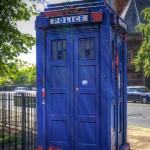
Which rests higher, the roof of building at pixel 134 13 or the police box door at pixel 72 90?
the roof of building at pixel 134 13

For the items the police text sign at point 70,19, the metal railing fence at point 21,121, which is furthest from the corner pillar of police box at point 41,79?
the metal railing fence at point 21,121

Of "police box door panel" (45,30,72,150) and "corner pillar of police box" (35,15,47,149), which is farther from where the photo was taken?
"corner pillar of police box" (35,15,47,149)

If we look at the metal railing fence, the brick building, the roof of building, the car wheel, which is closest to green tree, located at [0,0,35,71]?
the metal railing fence

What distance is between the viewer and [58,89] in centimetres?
543

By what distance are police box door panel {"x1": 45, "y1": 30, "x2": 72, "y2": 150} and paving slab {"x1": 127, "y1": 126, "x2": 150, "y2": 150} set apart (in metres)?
3.11

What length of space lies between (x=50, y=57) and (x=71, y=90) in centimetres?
80

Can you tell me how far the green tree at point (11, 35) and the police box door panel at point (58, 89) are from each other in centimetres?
444

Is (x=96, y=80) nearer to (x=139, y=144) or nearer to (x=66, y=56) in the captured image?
(x=66, y=56)

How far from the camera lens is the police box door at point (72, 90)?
5172mm

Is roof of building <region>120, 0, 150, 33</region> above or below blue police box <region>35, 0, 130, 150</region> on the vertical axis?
above

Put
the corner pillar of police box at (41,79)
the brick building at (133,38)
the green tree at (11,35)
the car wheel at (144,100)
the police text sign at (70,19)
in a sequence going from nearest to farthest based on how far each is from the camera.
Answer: the police text sign at (70,19)
the corner pillar of police box at (41,79)
the green tree at (11,35)
the car wheel at (144,100)
the brick building at (133,38)

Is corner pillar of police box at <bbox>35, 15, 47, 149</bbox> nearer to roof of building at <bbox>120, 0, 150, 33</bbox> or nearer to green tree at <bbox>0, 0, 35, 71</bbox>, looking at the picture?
green tree at <bbox>0, 0, 35, 71</bbox>

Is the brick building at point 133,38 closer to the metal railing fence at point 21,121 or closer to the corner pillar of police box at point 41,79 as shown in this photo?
the metal railing fence at point 21,121

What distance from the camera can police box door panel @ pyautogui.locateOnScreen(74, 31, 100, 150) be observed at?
16.9ft
